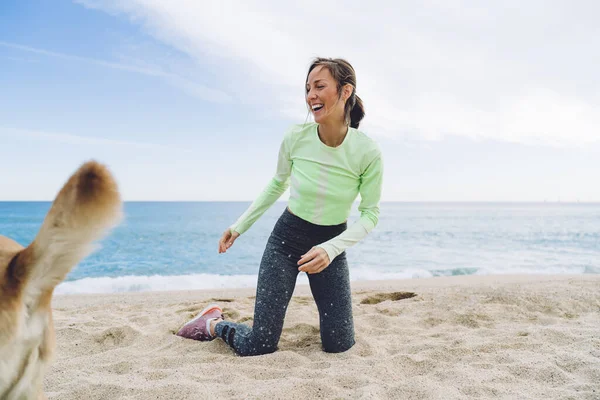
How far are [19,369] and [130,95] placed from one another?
85.7 ft

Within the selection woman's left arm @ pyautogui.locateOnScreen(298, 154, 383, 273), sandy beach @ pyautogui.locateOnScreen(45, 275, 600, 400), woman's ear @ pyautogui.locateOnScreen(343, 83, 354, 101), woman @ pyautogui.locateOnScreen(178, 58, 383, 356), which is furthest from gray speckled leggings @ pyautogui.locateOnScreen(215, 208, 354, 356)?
woman's ear @ pyautogui.locateOnScreen(343, 83, 354, 101)

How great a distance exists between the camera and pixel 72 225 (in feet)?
4.01

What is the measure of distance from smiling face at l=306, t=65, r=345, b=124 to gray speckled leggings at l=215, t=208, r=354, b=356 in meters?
0.81

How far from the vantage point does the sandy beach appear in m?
2.56

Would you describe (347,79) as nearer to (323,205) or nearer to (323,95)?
(323,95)

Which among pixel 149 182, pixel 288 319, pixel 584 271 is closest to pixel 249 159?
pixel 149 182

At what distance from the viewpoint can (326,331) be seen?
3.34 metres

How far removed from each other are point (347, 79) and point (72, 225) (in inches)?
97.3

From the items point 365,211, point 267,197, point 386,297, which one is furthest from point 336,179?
point 386,297

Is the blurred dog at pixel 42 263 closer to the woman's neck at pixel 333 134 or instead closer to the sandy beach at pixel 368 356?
the sandy beach at pixel 368 356

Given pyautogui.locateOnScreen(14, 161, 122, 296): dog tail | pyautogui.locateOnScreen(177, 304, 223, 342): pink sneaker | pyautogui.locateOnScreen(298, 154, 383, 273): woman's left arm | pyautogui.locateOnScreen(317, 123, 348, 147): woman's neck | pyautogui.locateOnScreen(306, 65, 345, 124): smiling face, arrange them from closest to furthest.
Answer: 1. pyautogui.locateOnScreen(14, 161, 122, 296): dog tail
2. pyautogui.locateOnScreen(298, 154, 383, 273): woman's left arm
3. pyautogui.locateOnScreen(306, 65, 345, 124): smiling face
4. pyautogui.locateOnScreen(317, 123, 348, 147): woman's neck
5. pyautogui.locateOnScreen(177, 304, 223, 342): pink sneaker

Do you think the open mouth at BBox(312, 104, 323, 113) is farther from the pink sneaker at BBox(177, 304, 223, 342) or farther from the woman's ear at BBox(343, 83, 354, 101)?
the pink sneaker at BBox(177, 304, 223, 342)

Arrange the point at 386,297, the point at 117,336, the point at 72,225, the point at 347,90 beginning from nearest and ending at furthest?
the point at 72,225
the point at 347,90
the point at 117,336
the point at 386,297

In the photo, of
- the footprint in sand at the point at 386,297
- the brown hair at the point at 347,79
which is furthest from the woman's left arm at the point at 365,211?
the footprint in sand at the point at 386,297
